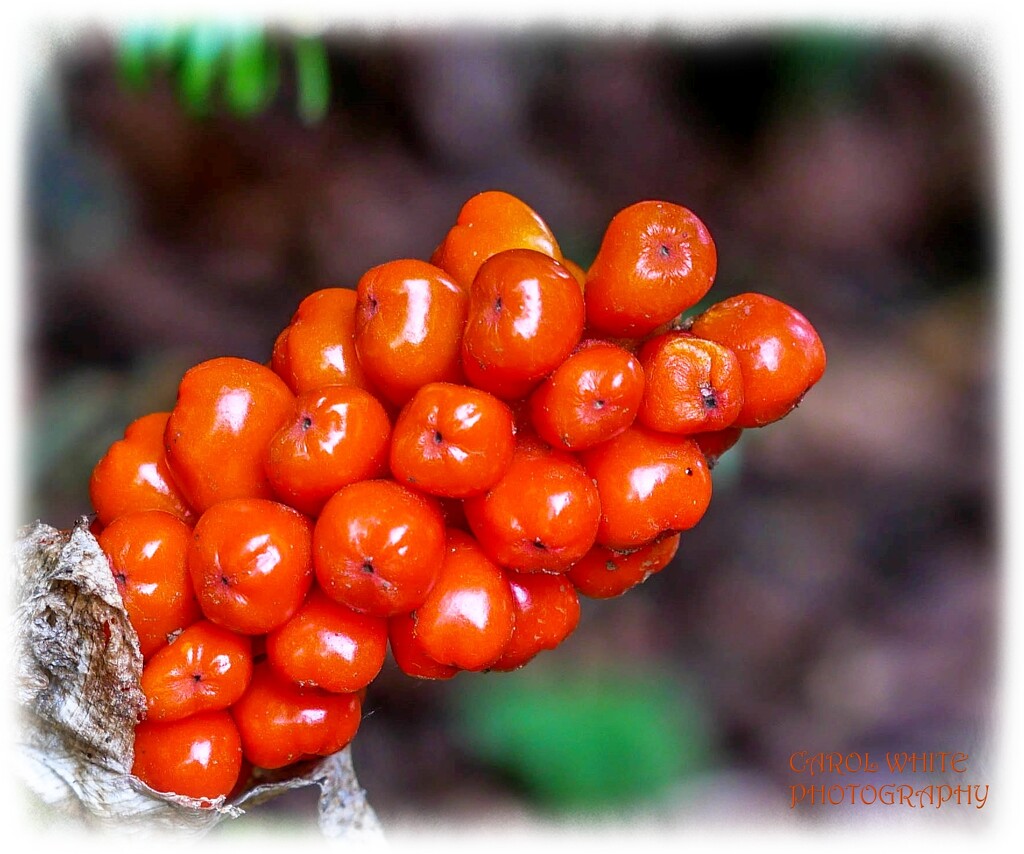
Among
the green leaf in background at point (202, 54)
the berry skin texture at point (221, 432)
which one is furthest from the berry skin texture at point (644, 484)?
the green leaf in background at point (202, 54)

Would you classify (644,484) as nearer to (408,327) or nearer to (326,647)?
(408,327)

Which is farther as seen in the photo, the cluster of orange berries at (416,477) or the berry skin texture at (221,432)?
the berry skin texture at (221,432)

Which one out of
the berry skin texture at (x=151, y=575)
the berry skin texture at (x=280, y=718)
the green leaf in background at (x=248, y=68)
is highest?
the green leaf in background at (x=248, y=68)

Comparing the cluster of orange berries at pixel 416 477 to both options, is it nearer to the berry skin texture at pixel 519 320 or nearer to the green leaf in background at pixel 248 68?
the berry skin texture at pixel 519 320

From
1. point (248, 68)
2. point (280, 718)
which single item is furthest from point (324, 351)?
point (248, 68)

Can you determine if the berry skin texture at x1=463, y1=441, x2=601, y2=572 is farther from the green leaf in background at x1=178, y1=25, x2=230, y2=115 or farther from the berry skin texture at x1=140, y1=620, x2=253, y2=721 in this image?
the green leaf in background at x1=178, y1=25, x2=230, y2=115

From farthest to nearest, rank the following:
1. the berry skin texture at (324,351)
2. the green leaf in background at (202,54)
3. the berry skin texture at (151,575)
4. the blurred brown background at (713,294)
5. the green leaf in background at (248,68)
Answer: the blurred brown background at (713,294) < the green leaf in background at (248,68) < the green leaf in background at (202,54) < the berry skin texture at (324,351) < the berry skin texture at (151,575)
